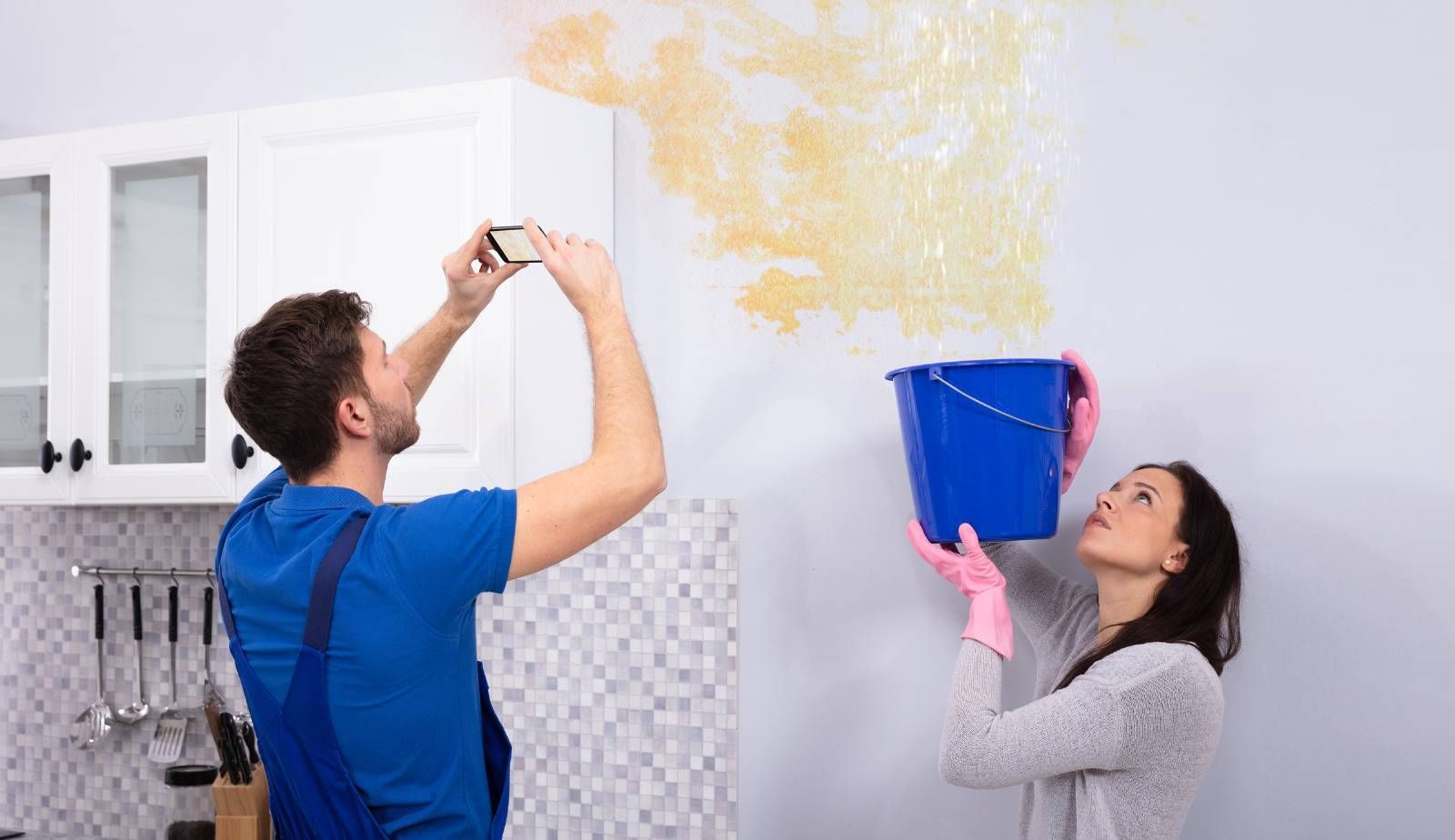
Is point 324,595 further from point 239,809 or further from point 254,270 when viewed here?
point 239,809

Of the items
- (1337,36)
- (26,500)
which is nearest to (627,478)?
(1337,36)

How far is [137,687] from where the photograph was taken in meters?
2.79

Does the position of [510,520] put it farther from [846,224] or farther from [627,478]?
[846,224]

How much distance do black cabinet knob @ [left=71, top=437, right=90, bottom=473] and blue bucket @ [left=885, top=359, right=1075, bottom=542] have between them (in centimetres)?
154

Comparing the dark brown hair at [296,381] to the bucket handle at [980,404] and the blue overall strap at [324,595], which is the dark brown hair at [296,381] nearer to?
the blue overall strap at [324,595]

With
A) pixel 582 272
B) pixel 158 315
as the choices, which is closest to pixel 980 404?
pixel 582 272

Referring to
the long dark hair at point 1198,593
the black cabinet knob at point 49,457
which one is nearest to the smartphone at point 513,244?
the long dark hair at point 1198,593

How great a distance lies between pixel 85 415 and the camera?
2.45m

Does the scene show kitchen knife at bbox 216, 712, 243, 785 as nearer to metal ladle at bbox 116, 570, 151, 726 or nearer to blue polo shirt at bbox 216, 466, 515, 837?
metal ladle at bbox 116, 570, 151, 726

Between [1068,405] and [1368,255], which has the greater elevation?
[1368,255]

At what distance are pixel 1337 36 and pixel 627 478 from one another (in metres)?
1.27

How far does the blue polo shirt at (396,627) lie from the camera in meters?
1.55

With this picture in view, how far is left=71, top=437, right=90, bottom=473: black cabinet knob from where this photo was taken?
2.44m

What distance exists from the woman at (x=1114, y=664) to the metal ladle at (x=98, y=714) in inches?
71.7
